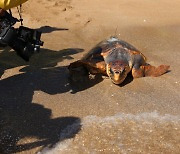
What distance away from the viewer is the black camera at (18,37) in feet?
16.3

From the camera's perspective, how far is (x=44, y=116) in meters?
5.59

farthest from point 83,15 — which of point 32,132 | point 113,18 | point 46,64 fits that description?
point 32,132

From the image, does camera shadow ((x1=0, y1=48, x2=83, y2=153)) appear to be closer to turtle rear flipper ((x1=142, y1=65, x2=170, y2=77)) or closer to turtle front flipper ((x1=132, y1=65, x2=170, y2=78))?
turtle front flipper ((x1=132, y1=65, x2=170, y2=78))

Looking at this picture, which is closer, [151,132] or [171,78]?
[151,132]

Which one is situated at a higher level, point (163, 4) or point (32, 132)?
point (32, 132)

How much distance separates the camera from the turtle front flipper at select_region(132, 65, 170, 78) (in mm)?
6738

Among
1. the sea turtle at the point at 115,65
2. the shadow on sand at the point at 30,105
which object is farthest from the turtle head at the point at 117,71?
the shadow on sand at the point at 30,105

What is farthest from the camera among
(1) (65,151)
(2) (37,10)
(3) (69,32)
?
(2) (37,10)

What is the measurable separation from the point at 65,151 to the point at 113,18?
22.1 ft

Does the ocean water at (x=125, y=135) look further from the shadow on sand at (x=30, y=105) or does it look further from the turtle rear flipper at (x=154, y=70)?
the turtle rear flipper at (x=154, y=70)

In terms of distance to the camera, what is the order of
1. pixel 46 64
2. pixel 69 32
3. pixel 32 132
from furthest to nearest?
1. pixel 69 32
2. pixel 46 64
3. pixel 32 132

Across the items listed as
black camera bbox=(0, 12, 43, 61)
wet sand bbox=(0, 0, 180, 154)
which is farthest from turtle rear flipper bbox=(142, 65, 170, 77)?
black camera bbox=(0, 12, 43, 61)

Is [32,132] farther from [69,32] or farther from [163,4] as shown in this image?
[163,4]

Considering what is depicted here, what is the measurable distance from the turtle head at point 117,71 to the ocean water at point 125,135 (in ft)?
3.00
